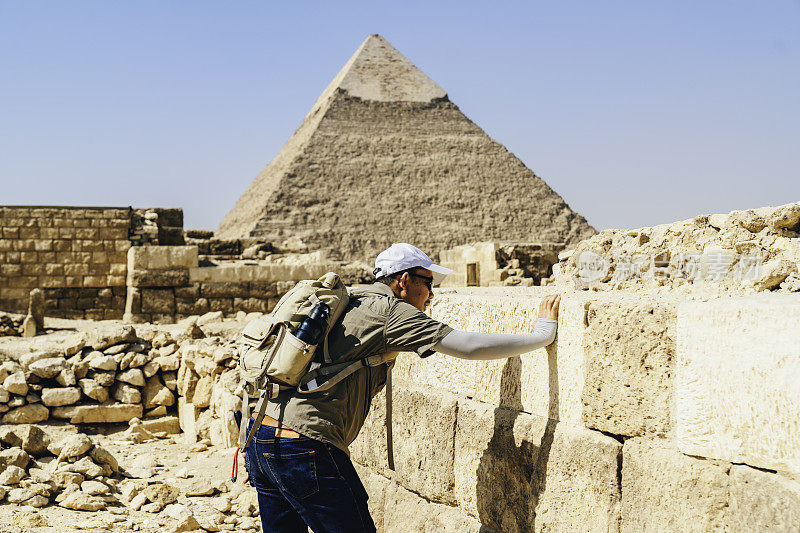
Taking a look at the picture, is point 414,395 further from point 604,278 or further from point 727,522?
point 727,522

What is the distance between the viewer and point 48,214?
1317cm

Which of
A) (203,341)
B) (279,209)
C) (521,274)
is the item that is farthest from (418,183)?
(203,341)

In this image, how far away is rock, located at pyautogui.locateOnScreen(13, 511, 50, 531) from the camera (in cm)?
393

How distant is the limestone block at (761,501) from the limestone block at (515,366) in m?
0.55

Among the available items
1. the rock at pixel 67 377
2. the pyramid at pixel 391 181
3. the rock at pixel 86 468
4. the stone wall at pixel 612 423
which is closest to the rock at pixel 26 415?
the rock at pixel 67 377

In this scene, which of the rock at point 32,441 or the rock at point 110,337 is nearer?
the rock at point 32,441

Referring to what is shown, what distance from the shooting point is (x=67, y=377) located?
639 cm

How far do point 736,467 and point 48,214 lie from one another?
13.3 m

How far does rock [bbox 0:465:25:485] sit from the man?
9.19 ft

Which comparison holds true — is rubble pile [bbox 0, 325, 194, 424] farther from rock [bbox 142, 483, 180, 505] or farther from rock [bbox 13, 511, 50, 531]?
rock [bbox 13, 511, 50, 531]

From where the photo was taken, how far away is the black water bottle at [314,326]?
2.20 meters

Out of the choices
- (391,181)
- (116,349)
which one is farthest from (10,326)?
(391,181)

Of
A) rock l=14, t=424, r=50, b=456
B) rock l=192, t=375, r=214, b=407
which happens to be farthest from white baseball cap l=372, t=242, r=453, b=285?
rock l=192, t=375, r=214, b=407

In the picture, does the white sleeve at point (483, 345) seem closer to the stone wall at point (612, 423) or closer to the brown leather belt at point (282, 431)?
the stone wall at point (612, 423)
